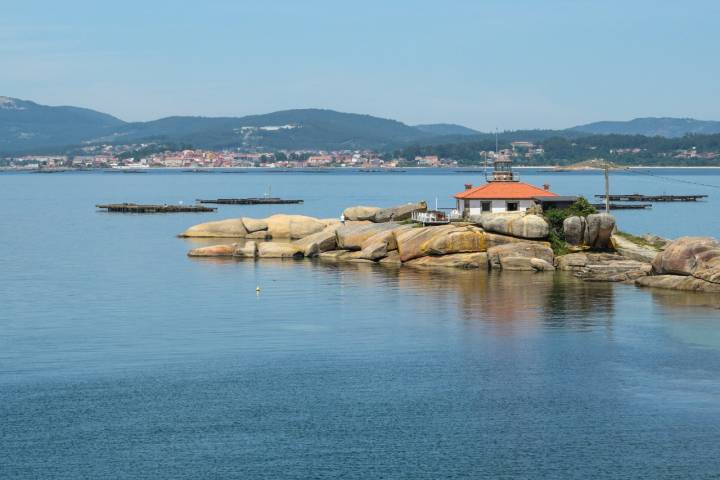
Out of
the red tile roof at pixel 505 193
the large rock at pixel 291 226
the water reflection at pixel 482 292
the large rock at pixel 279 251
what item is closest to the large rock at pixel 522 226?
the water reflection at pixel 482 292

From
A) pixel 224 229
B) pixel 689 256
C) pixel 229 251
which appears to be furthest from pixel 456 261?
pixel 224 229

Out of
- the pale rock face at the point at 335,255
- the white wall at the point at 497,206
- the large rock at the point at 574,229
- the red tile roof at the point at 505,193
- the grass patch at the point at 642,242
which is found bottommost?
the pale rock face at the point at 335,255

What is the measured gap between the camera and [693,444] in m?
35.6

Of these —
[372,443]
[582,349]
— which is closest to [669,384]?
[582,349]

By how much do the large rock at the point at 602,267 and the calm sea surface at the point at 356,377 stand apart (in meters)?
2.09

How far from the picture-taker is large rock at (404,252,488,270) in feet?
253

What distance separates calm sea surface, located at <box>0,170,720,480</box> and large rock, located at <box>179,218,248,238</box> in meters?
24.1

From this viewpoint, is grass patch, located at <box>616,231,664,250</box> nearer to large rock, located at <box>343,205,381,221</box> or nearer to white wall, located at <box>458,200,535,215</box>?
white wall, located at <box>458,200,535,215</box>

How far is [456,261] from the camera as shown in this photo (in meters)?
77.8

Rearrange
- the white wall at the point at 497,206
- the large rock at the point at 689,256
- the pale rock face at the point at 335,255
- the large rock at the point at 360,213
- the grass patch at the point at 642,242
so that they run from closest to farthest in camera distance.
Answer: the large rock at the point at 689,256 → the grass patch at the point at 642,242 → the pale rock face at the point at 335,255 → the white wall at the point at 497,206 → the large rock at the point at 360,213

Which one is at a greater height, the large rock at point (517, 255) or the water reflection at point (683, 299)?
the large rock at point (517, 255)

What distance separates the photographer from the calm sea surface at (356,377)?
34562 mm

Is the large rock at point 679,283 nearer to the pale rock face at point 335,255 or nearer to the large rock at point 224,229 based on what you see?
the pale rock face at point 335,255

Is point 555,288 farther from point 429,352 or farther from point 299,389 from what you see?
point 299,389
